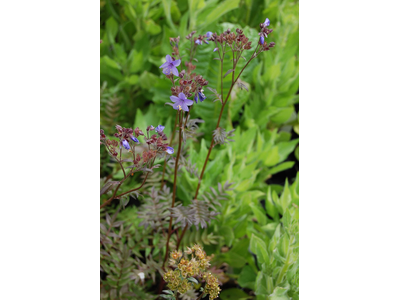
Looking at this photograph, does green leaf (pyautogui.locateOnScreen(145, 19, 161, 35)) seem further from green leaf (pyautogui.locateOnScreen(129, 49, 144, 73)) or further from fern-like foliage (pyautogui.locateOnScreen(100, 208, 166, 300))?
fern-like foliage (pyautogui.locateOnScreen(100, 208, 166, 300))

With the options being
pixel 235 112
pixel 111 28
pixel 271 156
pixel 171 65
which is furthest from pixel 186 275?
pixel 111 28

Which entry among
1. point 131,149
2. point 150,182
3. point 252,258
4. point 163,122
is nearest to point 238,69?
point 163,122

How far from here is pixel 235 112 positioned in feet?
5.02

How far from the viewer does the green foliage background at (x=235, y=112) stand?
45.1 inches

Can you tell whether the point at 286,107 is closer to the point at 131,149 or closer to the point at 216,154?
the point at 216,154

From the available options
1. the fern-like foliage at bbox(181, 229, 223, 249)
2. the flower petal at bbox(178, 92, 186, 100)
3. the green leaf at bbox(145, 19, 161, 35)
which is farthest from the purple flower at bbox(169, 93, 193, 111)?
the green leaf at bbox(145, 19, 161, 35)

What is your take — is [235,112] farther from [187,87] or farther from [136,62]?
[187,87]

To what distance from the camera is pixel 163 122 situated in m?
1.52

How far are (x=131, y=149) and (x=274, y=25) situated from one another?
4.36 ft

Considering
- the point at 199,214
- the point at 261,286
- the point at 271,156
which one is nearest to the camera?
the point at 199,214

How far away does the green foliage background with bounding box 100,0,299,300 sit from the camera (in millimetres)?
1146

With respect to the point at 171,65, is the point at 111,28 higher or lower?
higher

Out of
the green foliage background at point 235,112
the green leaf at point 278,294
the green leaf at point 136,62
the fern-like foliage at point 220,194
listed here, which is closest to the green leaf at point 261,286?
the green foliage background at point 235,112

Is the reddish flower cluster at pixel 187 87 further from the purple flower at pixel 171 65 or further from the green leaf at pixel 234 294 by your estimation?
the green leaf at pixel 234 294
